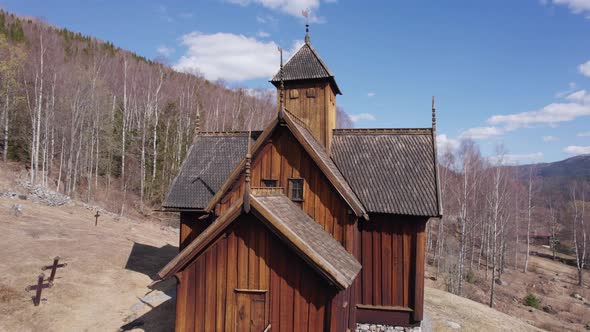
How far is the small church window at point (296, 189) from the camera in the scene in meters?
11.3

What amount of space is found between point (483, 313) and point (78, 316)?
18.3 meters

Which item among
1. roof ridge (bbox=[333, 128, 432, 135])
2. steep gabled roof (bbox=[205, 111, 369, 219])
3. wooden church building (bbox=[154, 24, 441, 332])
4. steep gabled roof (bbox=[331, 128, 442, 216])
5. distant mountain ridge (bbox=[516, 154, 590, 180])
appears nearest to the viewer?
wooden church building (bbox=[154, 24, 441, 332])

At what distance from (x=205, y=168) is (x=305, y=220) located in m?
6.80

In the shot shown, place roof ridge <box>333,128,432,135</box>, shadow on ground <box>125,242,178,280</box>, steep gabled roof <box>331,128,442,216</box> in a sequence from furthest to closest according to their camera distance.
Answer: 1. shadow on ground <box>125,242,178,280</box>
2. roof ridge <box>333,128,432,135</box>
3. steep gabled roof <box>331,128,442,216</box>

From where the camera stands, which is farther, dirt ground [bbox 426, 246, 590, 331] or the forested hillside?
the forested hillside

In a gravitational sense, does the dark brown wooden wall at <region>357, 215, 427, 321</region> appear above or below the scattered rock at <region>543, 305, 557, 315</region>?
above

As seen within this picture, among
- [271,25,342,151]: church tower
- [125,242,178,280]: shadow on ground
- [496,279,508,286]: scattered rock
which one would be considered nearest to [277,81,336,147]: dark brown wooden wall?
[271,25,342,151]: church tower

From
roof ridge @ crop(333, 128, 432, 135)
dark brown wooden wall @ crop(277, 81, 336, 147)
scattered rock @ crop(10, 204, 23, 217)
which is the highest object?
dark brown wooden wall @ crop(277, 81, 336, 147)

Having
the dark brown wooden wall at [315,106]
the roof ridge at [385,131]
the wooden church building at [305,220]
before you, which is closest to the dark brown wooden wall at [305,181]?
the wooden church building at [305,220]

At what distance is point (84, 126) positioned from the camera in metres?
36.8

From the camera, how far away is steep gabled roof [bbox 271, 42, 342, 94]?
45.8ft

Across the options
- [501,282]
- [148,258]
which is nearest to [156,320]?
[148,258]

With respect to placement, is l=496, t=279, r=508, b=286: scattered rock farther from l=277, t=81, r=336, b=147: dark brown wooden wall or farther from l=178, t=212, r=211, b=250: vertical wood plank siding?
l=178, t=212, r=211, b=250: vertical wood plank siding

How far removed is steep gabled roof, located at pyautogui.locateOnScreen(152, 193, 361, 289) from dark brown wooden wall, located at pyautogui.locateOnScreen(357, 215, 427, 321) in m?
3.25
